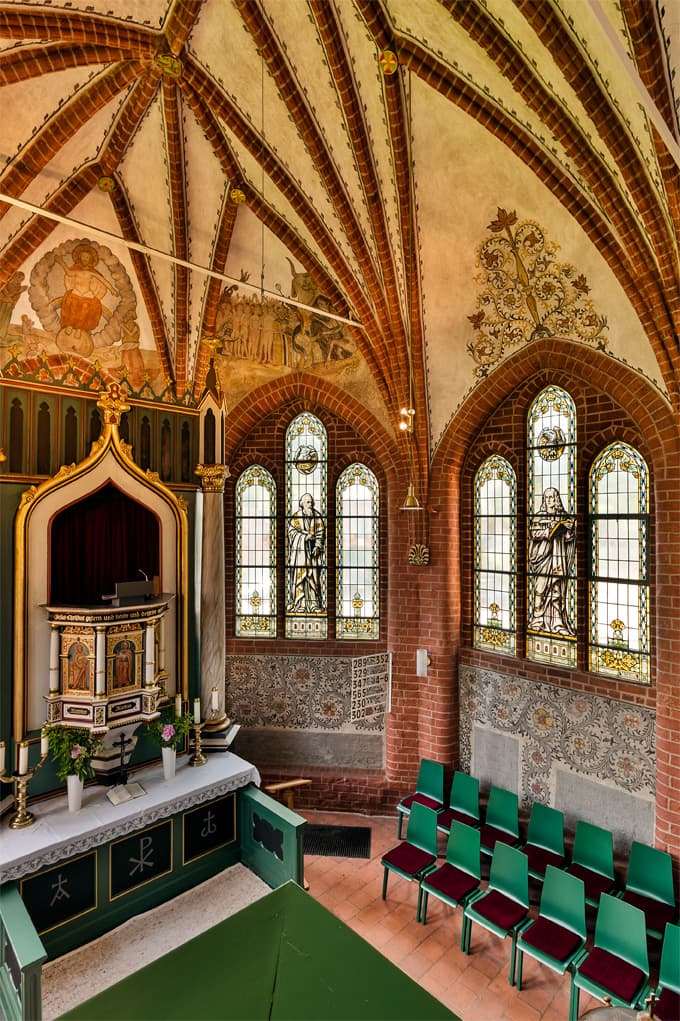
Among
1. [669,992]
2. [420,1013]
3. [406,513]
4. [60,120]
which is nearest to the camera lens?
[420,1013]

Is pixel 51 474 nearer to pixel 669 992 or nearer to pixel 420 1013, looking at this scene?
pixel 420 1013

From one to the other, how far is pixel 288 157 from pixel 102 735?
7908 millimetres

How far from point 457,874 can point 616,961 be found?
193 cm

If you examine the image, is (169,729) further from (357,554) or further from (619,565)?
(619,565)

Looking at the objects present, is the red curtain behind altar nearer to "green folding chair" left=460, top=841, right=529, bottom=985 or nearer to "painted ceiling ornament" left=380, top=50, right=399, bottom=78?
"green folding chair" left=460, top=841, right=529, bottom=985

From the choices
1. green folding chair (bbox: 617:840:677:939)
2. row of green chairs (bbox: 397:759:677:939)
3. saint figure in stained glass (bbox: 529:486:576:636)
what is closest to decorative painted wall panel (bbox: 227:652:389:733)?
row of green chairs (bbox: 397:759:677:939)

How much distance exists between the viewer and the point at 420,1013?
5.53 feet

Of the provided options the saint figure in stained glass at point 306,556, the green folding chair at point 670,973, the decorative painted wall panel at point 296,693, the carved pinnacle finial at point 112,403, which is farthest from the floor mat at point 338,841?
the carved pinnacle finial at point 112,403

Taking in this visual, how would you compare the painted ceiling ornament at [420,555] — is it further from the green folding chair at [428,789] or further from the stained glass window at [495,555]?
the green folding chair at [428,789]

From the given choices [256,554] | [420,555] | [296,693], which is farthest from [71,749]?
[420,555]

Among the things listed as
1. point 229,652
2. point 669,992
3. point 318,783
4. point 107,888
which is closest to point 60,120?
point 229,652

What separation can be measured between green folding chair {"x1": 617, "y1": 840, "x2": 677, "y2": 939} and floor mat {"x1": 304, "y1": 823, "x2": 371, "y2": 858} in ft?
11.9

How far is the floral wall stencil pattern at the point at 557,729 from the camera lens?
7.57 m

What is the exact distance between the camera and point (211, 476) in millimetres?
7969
